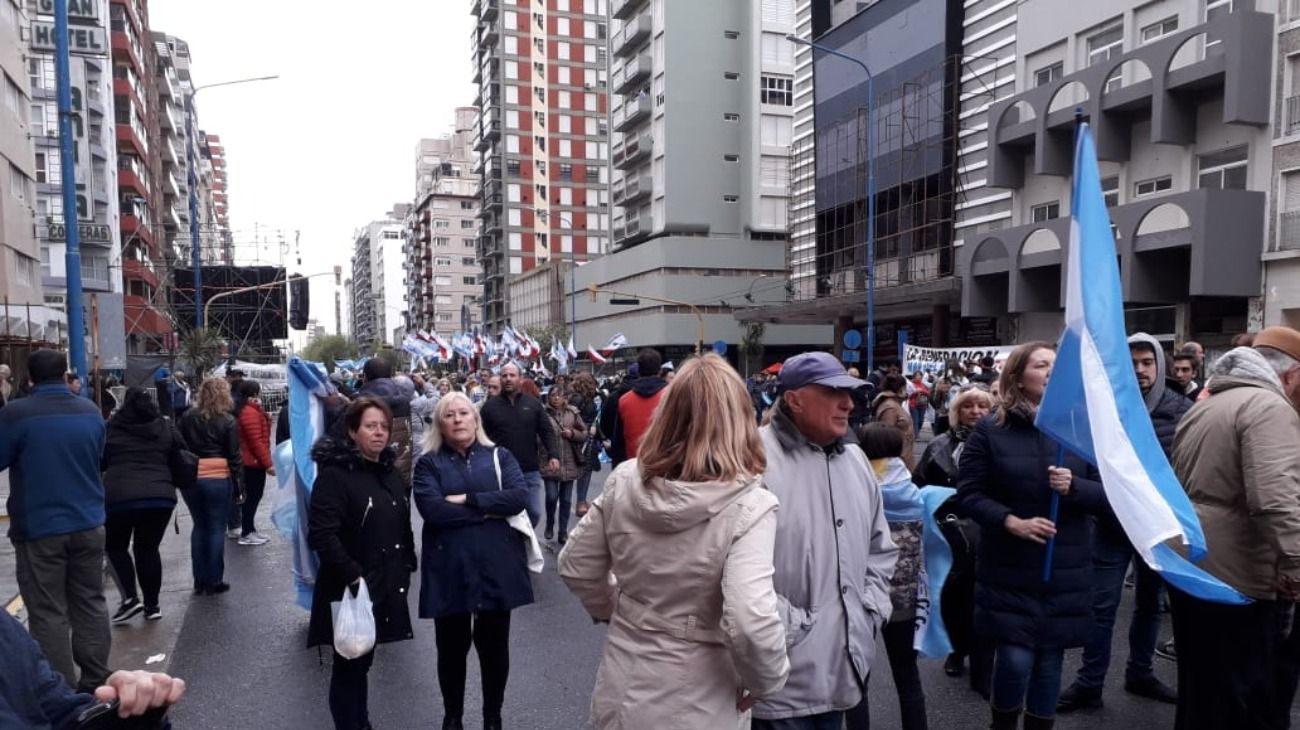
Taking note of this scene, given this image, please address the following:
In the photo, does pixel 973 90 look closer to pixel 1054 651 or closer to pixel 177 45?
pixel 1054 651

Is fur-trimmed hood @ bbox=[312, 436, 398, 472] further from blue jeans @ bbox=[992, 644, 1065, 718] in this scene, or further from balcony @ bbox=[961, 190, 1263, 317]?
balcony @ bbox=[961, 190, 1263, 317]

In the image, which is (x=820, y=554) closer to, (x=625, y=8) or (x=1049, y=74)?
(x=1049, y=74)

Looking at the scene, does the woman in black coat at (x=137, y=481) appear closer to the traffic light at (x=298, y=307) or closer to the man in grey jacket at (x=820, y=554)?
the man in grey jacket at (x=820, y=554)

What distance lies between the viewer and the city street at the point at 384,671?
4.73 metres

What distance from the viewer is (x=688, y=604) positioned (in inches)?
98.5

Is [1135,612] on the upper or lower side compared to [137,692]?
lower

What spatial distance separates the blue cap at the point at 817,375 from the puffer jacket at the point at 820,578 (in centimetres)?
15

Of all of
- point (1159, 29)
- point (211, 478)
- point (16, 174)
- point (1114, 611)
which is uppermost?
point (1159, 29)

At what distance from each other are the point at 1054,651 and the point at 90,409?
17.0 feet

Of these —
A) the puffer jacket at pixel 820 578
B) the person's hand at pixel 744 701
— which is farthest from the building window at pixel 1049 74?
the person's hand at pixel 744 701

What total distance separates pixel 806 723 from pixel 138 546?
17.2ft

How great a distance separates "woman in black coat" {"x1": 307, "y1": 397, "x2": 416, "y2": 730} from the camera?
406cm

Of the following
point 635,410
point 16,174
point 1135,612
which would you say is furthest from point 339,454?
point 16,174

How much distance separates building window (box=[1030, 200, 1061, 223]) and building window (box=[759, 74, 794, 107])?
32659 millimetres
